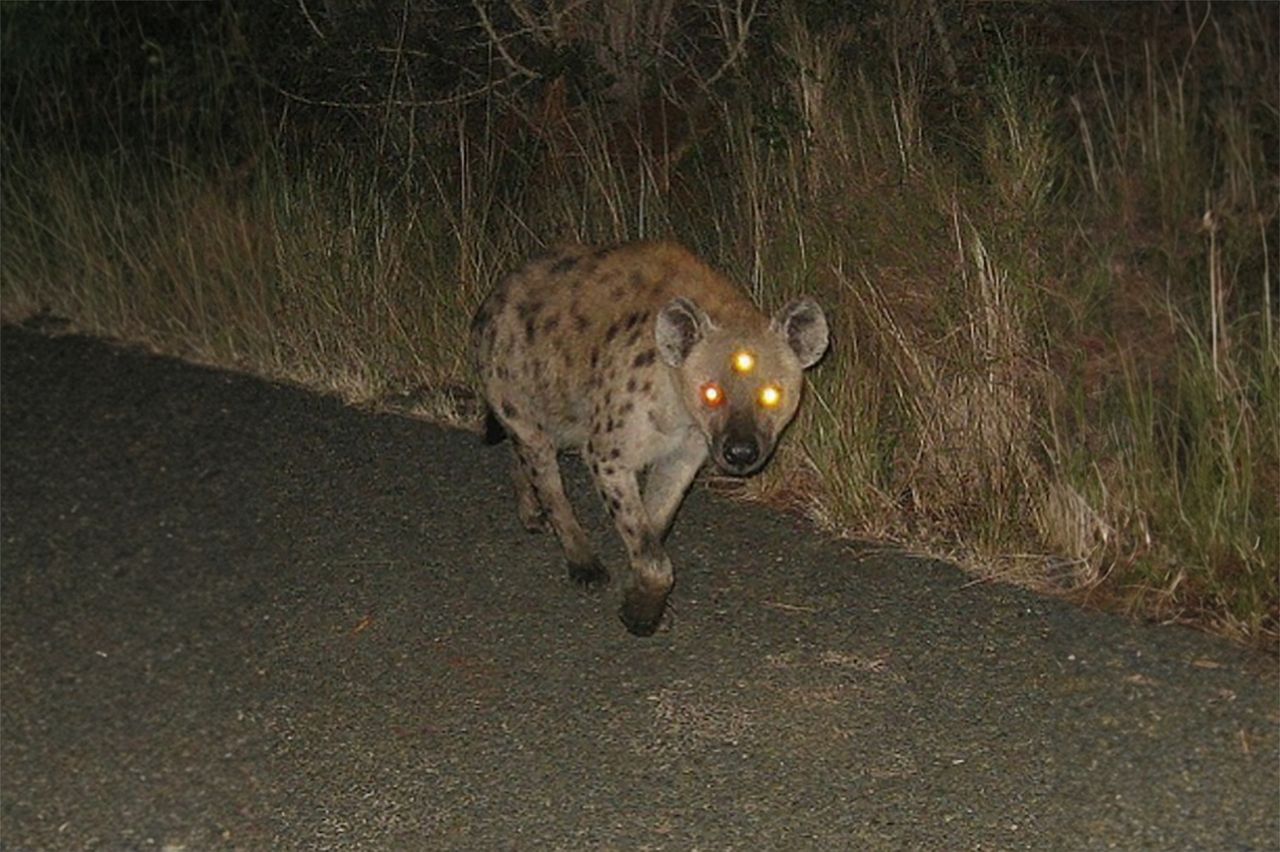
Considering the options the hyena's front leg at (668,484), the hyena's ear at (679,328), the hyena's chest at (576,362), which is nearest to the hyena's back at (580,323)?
the hyena's chest at (576,362)

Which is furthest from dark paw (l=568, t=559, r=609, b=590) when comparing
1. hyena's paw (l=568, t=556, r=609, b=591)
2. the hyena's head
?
the hyena's head

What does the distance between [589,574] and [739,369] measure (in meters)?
0.78

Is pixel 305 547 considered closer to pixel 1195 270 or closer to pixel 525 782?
pixel 525 782

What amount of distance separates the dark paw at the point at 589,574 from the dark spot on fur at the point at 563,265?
0.79 m

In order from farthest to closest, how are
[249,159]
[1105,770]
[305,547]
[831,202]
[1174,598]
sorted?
[249,159] → [831,202] → [305,547] → [1174,598] → [1105,770]

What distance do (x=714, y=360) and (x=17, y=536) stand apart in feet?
7.67

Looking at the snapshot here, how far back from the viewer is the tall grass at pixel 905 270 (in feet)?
15.8

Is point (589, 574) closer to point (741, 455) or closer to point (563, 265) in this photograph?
point (741, 455)

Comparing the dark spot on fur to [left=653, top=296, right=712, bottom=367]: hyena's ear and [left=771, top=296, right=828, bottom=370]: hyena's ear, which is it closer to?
[left=653, top=296, right=712, bottom=367]: hyena's ear

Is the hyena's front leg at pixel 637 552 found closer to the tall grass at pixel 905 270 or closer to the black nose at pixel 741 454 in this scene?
the black nose at pixel 741 454

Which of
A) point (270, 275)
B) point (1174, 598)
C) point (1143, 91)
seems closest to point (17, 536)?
point (270, 275)

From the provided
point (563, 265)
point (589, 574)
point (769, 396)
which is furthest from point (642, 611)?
point (563, 265)

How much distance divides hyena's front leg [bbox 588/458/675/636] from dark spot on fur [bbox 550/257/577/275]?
561mm

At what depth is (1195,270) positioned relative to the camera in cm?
701
